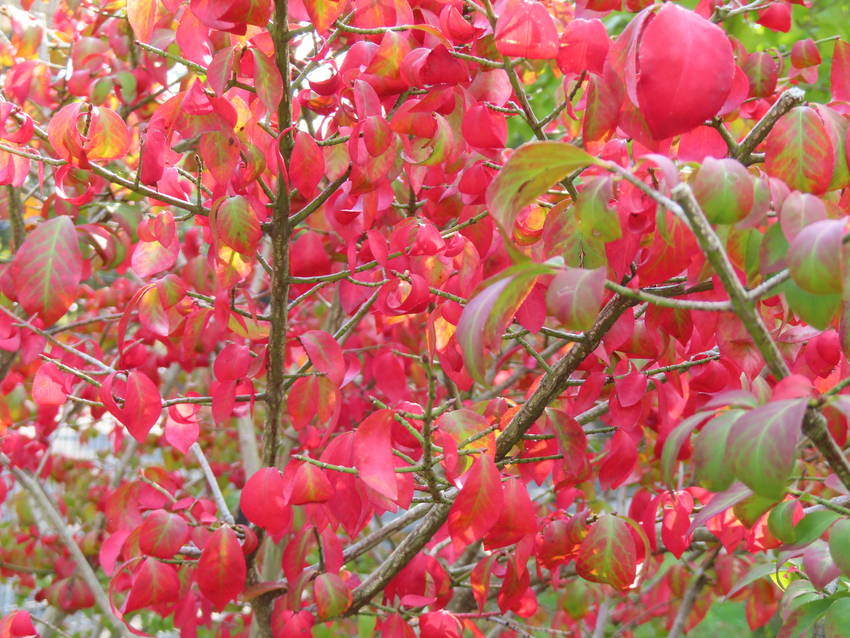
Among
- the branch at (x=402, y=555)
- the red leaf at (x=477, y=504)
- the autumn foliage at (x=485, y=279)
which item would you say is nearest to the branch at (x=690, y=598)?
the autumn foliage at (x=485, y=279)

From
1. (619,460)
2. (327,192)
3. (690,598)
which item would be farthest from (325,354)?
(690,598)

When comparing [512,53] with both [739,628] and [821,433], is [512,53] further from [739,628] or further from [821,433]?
[739,628]

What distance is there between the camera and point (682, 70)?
2.08 ft

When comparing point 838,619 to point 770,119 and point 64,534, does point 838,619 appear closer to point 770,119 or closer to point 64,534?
point 770,119

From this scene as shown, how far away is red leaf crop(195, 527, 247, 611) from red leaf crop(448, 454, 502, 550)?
43 centimetres

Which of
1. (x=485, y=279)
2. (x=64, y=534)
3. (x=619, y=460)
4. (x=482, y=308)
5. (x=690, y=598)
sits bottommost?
(x=690, y=598)

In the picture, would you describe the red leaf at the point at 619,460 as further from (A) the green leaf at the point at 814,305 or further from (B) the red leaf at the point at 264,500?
(A) the green leaf at the point at 814,305

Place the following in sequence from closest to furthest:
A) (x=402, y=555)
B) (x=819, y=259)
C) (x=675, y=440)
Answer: (x=819, y=259) < (x=675, y=440) < (x=402, y=555)

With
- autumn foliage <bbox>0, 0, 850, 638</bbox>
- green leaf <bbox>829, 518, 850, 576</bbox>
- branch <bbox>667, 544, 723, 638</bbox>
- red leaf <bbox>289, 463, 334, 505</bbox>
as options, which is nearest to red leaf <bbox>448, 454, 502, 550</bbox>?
autumn foliage <bbox>0, 0, 850, 638</bbox>

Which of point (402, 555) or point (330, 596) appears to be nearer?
point (330, 596)

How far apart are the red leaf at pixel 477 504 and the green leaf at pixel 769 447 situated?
0.34 metres

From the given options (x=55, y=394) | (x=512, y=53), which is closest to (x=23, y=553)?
(x=55, y=394)

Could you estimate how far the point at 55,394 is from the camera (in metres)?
1.35

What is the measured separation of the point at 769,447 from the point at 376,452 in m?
0.44
